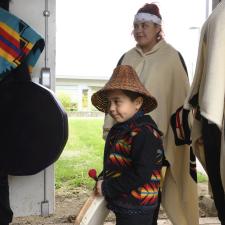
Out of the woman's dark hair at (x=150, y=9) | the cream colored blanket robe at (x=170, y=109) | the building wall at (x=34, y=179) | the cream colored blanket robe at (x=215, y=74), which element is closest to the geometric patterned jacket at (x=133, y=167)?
the cream colored blanket robe at (x=215, y=74)

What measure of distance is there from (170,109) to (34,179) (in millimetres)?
1350

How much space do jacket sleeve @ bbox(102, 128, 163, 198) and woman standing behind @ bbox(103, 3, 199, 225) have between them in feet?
2.74

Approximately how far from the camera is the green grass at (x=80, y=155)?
4.92 m

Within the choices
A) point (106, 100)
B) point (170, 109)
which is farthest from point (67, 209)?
point (106, 100)

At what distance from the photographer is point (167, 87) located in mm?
2811

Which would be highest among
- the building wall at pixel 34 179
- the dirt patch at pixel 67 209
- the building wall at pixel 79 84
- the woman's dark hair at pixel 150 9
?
the woman's dark hair at pixel 150 9

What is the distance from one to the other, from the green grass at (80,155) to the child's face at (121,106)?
2744mm

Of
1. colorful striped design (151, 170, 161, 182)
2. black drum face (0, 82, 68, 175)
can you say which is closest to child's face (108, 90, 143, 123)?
colorful striped design (151, 170, 161, 182)

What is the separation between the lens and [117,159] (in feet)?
6.69

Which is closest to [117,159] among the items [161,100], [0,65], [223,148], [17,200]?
[223,148]

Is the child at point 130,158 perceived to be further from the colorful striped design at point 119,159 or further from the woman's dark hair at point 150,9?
the woman's dark hair at point 150,9

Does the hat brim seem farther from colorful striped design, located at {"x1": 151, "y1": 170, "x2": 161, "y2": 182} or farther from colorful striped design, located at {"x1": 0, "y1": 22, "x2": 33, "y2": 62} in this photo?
colorful striped design, located at {"x1": 0, "y1": 22, "x2": 33, "y2": 62}

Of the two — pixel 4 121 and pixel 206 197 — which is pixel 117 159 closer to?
pixel 4 121

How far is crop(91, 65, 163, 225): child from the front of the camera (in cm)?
195
